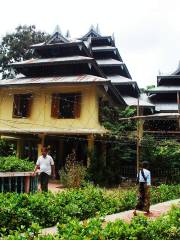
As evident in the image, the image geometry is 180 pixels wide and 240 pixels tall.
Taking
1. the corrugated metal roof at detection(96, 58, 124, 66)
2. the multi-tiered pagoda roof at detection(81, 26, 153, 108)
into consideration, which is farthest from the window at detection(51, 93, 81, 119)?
the corrugated metal roof at detection(96, 58, 124, 66)

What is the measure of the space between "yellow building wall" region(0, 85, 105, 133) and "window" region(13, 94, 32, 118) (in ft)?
0.81

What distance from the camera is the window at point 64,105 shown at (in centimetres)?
2061

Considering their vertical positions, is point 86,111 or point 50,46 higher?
point 50,46

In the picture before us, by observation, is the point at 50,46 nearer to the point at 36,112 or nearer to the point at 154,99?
the point at 36,112

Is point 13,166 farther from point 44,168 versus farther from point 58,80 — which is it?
point 58,80

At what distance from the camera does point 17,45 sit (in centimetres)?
3806

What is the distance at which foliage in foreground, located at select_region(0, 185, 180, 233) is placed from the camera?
7.65 meters

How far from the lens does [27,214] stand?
7.84m

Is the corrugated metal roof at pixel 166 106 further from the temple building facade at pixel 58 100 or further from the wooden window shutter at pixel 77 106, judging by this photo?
the wooden window shutter at pixel 77 106

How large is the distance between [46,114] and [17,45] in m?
19.2

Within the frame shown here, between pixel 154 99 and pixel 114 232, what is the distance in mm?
24023

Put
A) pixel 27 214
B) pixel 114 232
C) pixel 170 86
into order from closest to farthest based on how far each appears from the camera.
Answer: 1. pixel 114 232
2. pixel 27 214
3. pixel 170 86

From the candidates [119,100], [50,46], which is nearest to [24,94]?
[50,46]

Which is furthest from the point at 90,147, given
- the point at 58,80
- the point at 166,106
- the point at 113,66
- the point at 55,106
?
the point at 113,66
